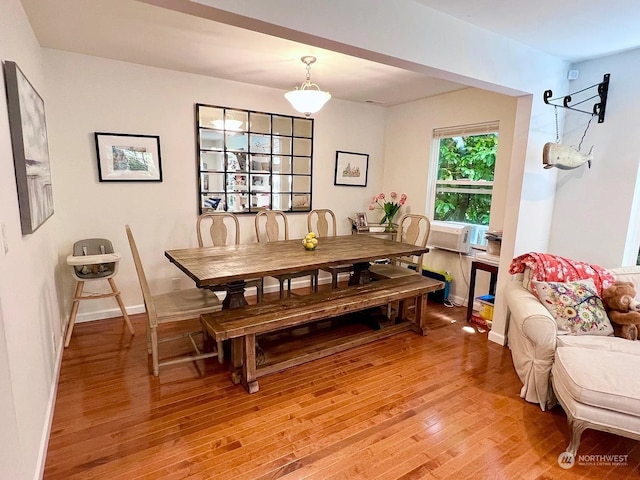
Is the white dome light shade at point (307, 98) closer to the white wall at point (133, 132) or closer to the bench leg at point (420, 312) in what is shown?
the white wall at point (133, 132)

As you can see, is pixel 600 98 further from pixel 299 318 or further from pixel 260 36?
pixel 299 318

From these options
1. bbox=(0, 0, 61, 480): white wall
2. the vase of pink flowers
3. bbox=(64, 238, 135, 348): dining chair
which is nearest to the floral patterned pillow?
the vase of pink flowers

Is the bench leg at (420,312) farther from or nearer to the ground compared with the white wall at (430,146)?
nearer to the ground

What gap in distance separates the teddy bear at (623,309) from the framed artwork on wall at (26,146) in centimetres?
347

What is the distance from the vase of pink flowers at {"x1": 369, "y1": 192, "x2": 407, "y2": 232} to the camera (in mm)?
4586

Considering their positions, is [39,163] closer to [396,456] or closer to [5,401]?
[5,401]

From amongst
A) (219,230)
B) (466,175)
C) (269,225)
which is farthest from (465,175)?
(219,230)

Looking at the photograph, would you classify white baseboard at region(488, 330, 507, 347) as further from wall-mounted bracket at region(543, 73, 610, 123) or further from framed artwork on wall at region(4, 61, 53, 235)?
framed artwork on wall at region(4, 61, 53, 235)

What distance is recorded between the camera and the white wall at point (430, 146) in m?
3.53

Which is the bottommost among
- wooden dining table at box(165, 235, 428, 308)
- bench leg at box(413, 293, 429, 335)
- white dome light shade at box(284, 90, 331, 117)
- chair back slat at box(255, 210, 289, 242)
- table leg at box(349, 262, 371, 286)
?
bench leg at box(413, 293, 429, 335)

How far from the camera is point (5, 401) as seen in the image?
47.2 inches

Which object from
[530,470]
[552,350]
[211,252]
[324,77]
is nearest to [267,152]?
[324,77]

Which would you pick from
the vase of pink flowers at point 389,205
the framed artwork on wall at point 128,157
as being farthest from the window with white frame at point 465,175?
the framed artwork on wall at point 128,157
